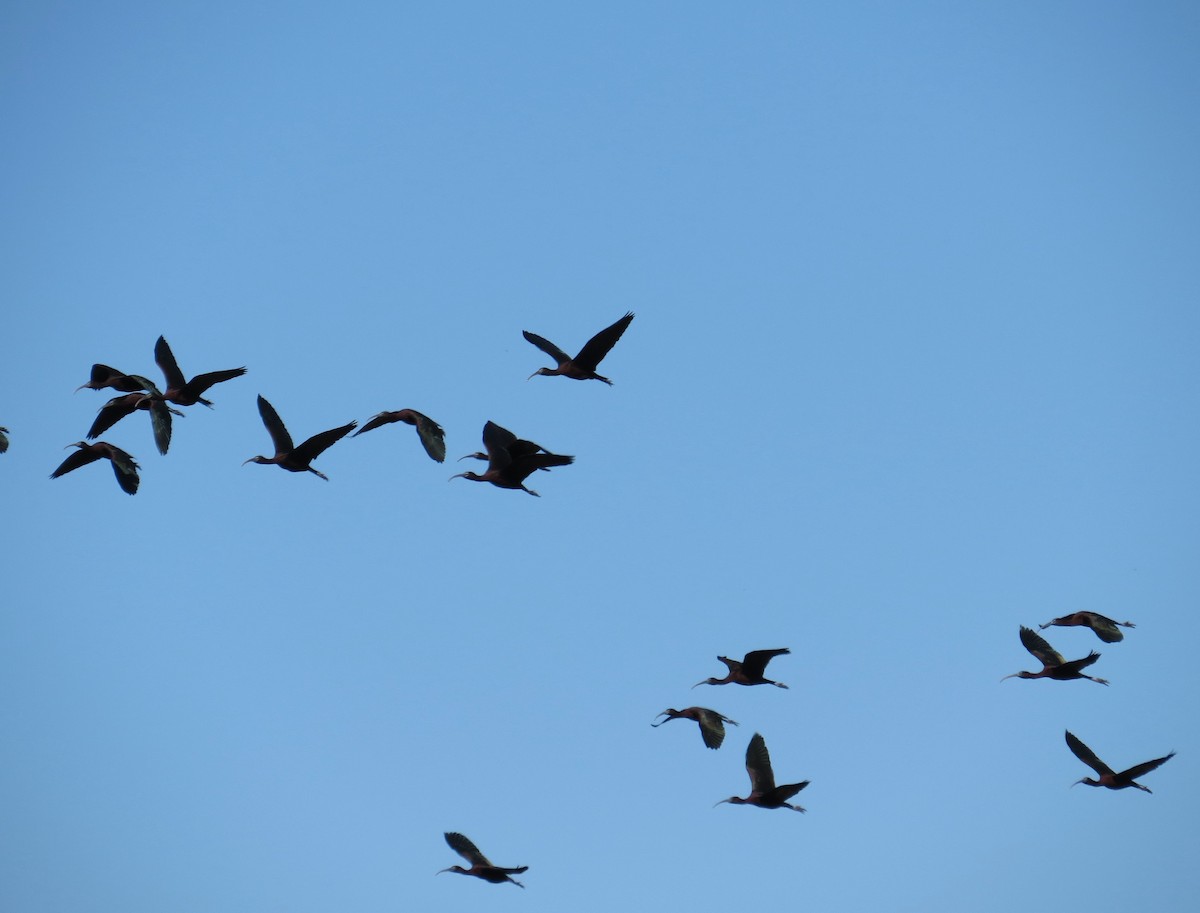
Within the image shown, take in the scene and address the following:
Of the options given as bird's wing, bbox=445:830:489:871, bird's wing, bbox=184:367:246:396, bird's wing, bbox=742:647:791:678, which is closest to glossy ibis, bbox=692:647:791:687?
bird's wing, bbox=742:647:791:678

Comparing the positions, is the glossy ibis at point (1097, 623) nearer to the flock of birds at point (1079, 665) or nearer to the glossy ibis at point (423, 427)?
the flock of birds at point (1079, 665)

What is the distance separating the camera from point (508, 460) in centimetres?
3241

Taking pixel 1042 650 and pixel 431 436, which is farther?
pixel 1042 650

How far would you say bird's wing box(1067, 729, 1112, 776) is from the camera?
35656 millimetres

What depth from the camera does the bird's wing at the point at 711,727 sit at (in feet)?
113

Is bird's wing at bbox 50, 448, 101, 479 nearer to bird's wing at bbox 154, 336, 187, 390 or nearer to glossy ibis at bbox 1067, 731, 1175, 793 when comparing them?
bird's wing at bbox 154, 336, 187, 390

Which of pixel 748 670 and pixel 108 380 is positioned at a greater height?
pixel 108 380

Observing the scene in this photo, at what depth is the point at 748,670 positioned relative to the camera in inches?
1357

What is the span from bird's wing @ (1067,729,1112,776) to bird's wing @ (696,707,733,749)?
7328 mm

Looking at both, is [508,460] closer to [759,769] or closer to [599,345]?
[599,345]

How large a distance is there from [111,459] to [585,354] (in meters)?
9.74

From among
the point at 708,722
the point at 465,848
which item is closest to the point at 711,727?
the point at 708,722

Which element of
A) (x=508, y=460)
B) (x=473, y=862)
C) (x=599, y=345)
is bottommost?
(x=473, y=862)

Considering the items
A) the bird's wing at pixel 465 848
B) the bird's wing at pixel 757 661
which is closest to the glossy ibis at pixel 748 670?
the bird's wing at pixel 757 661
